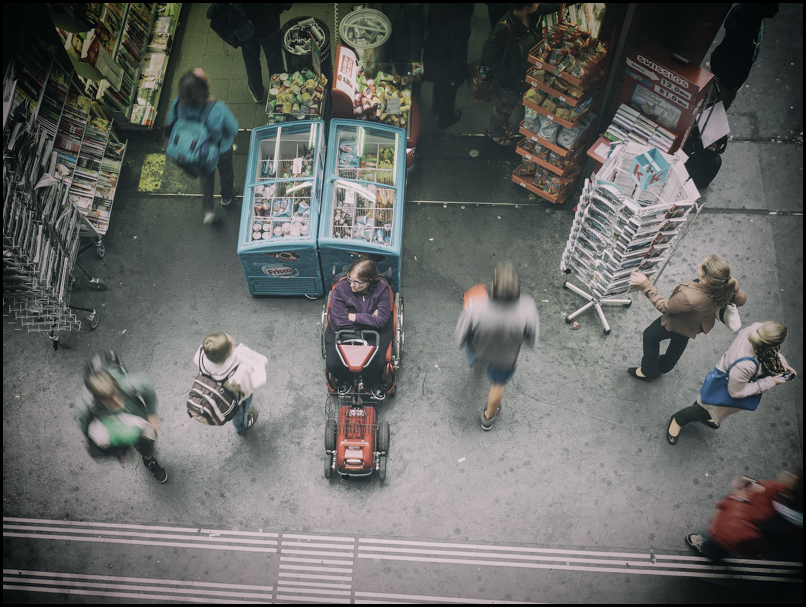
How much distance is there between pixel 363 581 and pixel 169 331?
335 centimetres

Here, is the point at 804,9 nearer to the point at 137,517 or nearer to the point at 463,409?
the point at 463,409

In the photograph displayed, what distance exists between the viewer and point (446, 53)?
7.45 metres

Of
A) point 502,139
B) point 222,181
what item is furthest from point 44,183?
point 502,139

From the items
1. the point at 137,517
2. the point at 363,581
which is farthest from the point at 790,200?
the point at 137,517

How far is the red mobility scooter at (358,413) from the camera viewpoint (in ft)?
19.0

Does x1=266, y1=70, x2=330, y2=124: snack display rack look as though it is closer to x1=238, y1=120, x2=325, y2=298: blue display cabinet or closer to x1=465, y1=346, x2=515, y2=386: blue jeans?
x1=238, y1=120, x2=325, y2=298: blue display cabinet

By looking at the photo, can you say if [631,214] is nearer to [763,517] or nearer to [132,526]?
[763,517]

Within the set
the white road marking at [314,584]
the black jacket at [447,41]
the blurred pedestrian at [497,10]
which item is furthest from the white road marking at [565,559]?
the blurred pedestrian at [497,10]

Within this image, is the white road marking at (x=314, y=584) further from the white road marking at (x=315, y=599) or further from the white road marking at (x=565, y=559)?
the white road marking at (x=565, y=559)

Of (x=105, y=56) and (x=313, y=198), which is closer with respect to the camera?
(x=313, y=198)

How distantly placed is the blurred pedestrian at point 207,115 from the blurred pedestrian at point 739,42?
16.1 ft

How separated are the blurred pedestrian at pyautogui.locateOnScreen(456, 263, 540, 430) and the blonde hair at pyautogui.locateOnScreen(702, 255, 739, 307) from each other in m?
1.42

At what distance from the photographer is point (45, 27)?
20.4ft

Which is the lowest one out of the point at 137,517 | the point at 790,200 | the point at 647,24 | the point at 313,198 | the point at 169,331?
the point at 137,517
